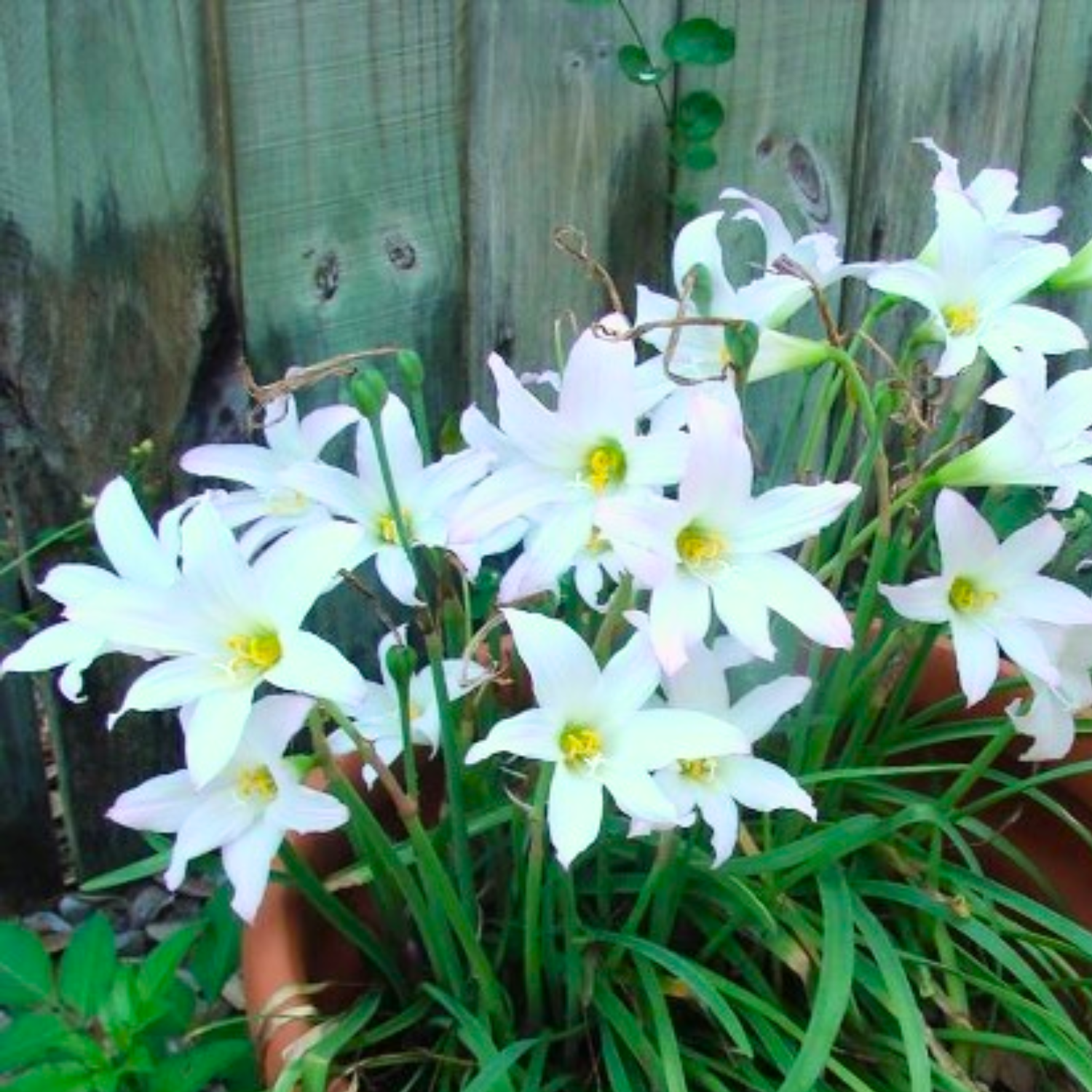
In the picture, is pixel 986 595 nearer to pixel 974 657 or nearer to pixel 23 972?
pixel 974 657

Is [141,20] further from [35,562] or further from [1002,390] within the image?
[1002,390]

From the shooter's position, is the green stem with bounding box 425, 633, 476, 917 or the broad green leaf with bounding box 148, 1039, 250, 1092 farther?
the broad green leaf with bounding box 148, 1039, 250, 1092

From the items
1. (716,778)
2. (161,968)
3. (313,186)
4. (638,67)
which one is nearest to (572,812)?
(716,778)

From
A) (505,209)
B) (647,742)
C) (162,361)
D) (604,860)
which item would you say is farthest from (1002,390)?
(162,361)

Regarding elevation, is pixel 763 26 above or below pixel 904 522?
above

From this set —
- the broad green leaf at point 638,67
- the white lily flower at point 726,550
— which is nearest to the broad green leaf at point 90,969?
the white lily flower at point 726,550

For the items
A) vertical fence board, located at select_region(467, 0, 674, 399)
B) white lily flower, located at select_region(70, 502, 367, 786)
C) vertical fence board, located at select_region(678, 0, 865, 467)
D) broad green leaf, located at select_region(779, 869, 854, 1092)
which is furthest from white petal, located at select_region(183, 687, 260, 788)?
vertical fence board, located at select_region(678, 0, 865, 467)

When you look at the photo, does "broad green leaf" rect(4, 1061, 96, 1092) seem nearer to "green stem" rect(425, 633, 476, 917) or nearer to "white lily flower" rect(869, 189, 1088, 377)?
Result: "green stem" rect(425, 633, 476, 917)
